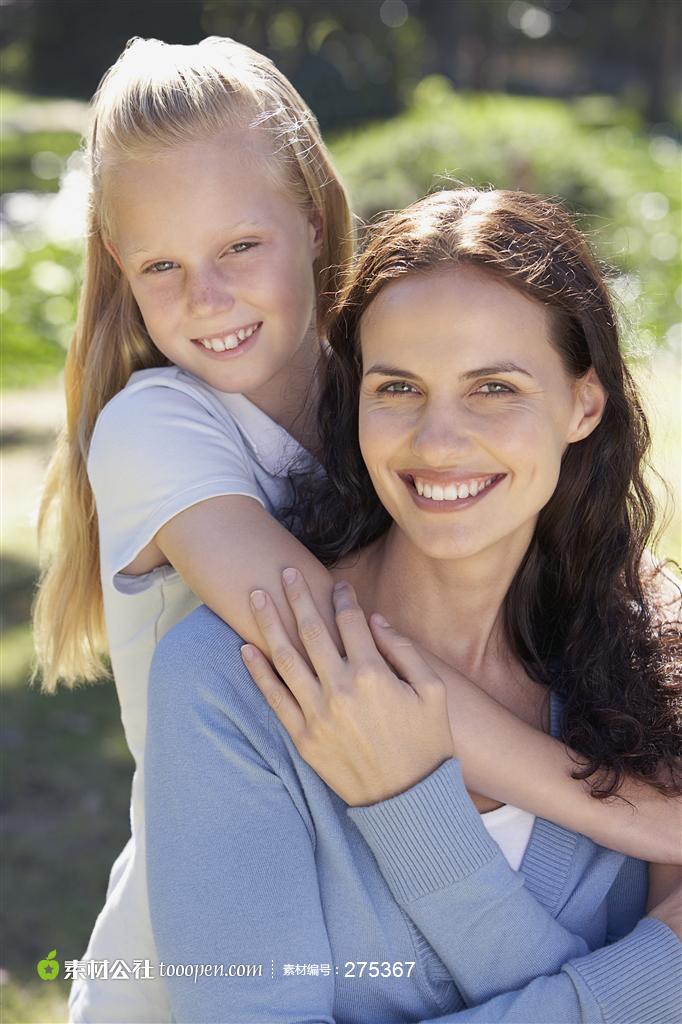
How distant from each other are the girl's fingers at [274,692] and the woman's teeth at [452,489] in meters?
0.38

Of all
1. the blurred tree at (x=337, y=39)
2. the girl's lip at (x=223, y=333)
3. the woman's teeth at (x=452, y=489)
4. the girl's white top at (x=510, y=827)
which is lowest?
the girl's white top at (x=510, y=827)

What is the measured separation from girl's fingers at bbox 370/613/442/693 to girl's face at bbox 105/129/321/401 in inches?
29.4

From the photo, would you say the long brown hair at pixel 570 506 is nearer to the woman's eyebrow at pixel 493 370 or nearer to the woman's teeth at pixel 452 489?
the woman's eyebrow at pixel 493 370

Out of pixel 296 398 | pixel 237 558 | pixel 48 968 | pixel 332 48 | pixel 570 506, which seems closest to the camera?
pixel 237 558

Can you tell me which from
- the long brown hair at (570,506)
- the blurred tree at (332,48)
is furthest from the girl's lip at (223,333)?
the blurred tree at (332,48)

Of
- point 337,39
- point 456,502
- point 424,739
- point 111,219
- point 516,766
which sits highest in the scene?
point 337,39

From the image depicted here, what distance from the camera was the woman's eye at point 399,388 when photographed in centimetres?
205

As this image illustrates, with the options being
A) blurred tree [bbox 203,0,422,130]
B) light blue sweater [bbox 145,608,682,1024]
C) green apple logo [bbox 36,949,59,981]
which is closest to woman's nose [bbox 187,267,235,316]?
light blue sweater [bbox 145,608,682,1024]

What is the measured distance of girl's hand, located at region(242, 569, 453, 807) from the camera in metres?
1.94

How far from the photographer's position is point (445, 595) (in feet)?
7.41

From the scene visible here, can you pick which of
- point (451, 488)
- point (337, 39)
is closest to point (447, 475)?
point (451, 488)

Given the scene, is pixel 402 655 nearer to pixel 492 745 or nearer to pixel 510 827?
pixel 492 745

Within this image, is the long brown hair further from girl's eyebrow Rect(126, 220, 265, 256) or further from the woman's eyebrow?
girl's eyebrow Rect(126, 220, 265, 256)

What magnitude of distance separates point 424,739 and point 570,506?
63 cm
